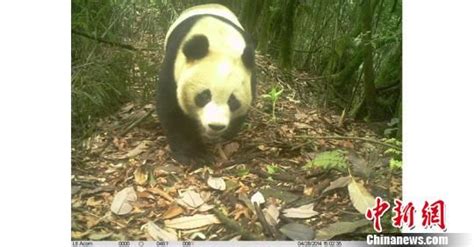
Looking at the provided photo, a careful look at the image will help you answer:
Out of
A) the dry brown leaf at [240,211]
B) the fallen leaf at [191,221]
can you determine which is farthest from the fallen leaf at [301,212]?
the fallen leaf at [191,221]

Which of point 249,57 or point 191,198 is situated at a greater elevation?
point 249,57

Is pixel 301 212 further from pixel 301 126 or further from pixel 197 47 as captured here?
pixel 197 47

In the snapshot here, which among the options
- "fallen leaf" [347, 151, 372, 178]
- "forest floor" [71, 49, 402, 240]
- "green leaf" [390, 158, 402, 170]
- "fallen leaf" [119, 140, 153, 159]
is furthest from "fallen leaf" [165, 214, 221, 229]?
"green leaf" [390, 158, 402, 170]

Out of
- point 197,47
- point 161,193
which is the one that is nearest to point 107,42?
point 197,47

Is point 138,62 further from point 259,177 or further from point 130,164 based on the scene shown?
point 259,177

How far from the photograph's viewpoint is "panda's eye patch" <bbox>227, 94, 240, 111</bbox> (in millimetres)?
3008

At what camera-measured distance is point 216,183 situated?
3012mm

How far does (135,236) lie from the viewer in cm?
298

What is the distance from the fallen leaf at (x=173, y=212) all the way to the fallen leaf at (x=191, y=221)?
0.05 ft

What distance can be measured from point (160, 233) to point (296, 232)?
0.44 m

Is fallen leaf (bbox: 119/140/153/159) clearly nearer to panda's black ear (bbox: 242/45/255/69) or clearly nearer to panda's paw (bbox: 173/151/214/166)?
panda's paw (bbox: 173/151/214/166)

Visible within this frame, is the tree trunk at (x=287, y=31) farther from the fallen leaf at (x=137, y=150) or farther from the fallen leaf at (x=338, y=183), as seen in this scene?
the fallen leaf at (x=137, y=150)
